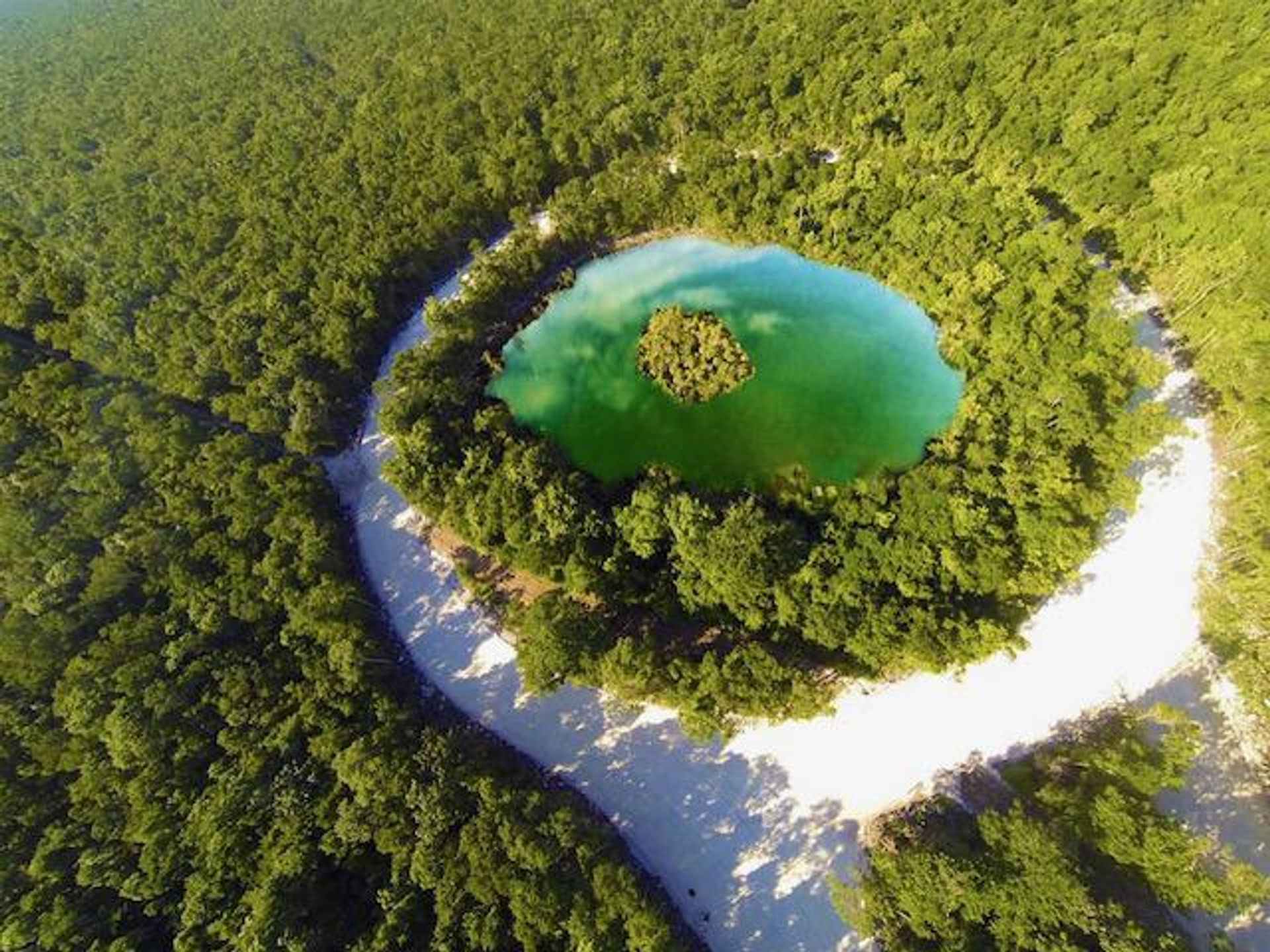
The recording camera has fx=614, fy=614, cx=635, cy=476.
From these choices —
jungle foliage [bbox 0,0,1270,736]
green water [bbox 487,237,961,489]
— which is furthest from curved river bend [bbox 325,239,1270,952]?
green water [bbox 487,237,961,489]

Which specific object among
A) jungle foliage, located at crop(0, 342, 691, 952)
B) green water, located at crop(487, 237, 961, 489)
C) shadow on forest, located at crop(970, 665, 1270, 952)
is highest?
green water, located at crop(487, 237, 961, 489)

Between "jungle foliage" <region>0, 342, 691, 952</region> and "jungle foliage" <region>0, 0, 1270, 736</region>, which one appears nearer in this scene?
"jungle foliage" <region>0, 342, 691, 952</region>

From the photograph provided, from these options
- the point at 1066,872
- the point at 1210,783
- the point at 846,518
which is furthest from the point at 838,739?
the point at 1210,783

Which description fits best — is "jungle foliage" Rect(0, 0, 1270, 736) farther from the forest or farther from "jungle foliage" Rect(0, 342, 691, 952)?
"jungle foliage" Rect(0, 342, 691, 952)

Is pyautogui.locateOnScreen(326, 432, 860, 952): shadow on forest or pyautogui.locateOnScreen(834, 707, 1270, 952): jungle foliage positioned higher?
pyautogui.locateOnScreen(834, 707, 1270, 952): jungle foliage

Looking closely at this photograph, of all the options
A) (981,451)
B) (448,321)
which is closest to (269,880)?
(448,321)

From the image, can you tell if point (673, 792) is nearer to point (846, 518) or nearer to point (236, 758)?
point (846, 518)

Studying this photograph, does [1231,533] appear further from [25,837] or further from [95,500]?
[95,500]
